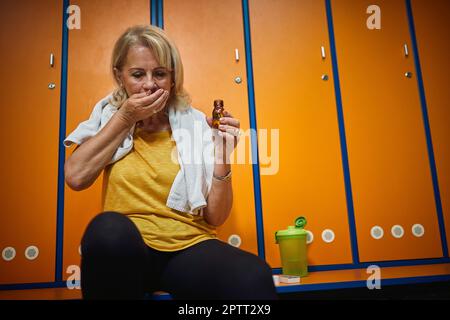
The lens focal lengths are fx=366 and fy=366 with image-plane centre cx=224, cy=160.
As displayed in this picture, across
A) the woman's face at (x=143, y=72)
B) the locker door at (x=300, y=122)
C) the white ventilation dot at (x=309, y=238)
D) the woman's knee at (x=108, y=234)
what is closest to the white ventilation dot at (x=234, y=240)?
the locker door at (x=300, y=122)

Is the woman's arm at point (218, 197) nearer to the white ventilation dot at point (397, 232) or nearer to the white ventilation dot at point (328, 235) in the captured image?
the white ventilation dot at point (328, 235)

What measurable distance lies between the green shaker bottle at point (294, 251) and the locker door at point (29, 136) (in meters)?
1.13

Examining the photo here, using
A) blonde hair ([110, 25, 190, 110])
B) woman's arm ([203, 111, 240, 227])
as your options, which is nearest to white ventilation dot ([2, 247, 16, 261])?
blonde hair ([110, 25, 190, 110])

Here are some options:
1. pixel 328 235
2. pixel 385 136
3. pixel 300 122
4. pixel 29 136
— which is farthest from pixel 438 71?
pixel 29 136

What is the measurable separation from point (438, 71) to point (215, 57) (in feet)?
4.44

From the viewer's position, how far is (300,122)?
2.05 metres

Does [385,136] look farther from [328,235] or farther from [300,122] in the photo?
[328,235]

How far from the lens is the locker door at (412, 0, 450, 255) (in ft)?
6.93

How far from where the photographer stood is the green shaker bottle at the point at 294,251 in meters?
1.77

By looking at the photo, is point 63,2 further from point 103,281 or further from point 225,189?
point 103,281

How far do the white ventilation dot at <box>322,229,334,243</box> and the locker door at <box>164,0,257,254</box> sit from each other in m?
0.38

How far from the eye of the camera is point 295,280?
158 cm

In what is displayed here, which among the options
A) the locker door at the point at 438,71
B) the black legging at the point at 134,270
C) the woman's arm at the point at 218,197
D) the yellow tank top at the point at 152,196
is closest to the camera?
the black legging at the point at 134,270
